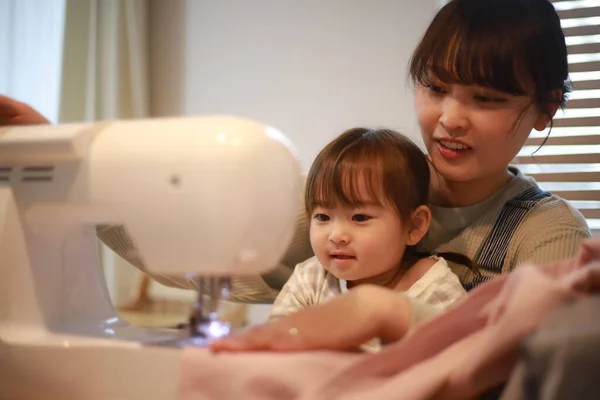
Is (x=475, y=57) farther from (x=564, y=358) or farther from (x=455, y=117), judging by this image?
(x=564, y=358)

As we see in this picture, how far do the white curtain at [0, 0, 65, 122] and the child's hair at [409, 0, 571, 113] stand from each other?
A: 127 centimetres

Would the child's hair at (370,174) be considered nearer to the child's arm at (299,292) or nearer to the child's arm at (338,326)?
the child's arm at (299,292)

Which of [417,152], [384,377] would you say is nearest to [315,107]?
[417,152]

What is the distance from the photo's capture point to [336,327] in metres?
0.53

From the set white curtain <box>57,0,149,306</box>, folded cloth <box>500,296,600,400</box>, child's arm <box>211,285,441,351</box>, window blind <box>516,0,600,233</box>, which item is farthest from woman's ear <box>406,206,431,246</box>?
white curtain <box>57,0,149,306</box>

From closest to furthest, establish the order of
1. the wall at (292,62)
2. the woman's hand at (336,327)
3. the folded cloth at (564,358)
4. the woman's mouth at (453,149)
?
the folded cloth at (564,358)
the woman's hand at (336,327)
the woman's mouth at (453,149)
the wall at (292,62)

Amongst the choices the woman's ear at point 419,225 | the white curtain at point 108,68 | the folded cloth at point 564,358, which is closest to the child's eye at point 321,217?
the woman's ear at point 419,225

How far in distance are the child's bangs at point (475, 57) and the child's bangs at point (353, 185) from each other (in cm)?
18

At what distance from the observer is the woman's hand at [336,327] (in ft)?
1.74

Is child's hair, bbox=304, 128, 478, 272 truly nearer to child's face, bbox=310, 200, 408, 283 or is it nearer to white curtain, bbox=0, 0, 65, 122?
child's face, bbox=310, 200, 408, 283

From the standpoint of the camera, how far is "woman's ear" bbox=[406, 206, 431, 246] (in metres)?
0.96

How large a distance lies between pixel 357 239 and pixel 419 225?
4.9 inches

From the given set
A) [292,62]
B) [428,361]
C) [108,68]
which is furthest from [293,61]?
[428,361]

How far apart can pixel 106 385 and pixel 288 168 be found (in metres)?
0.29
